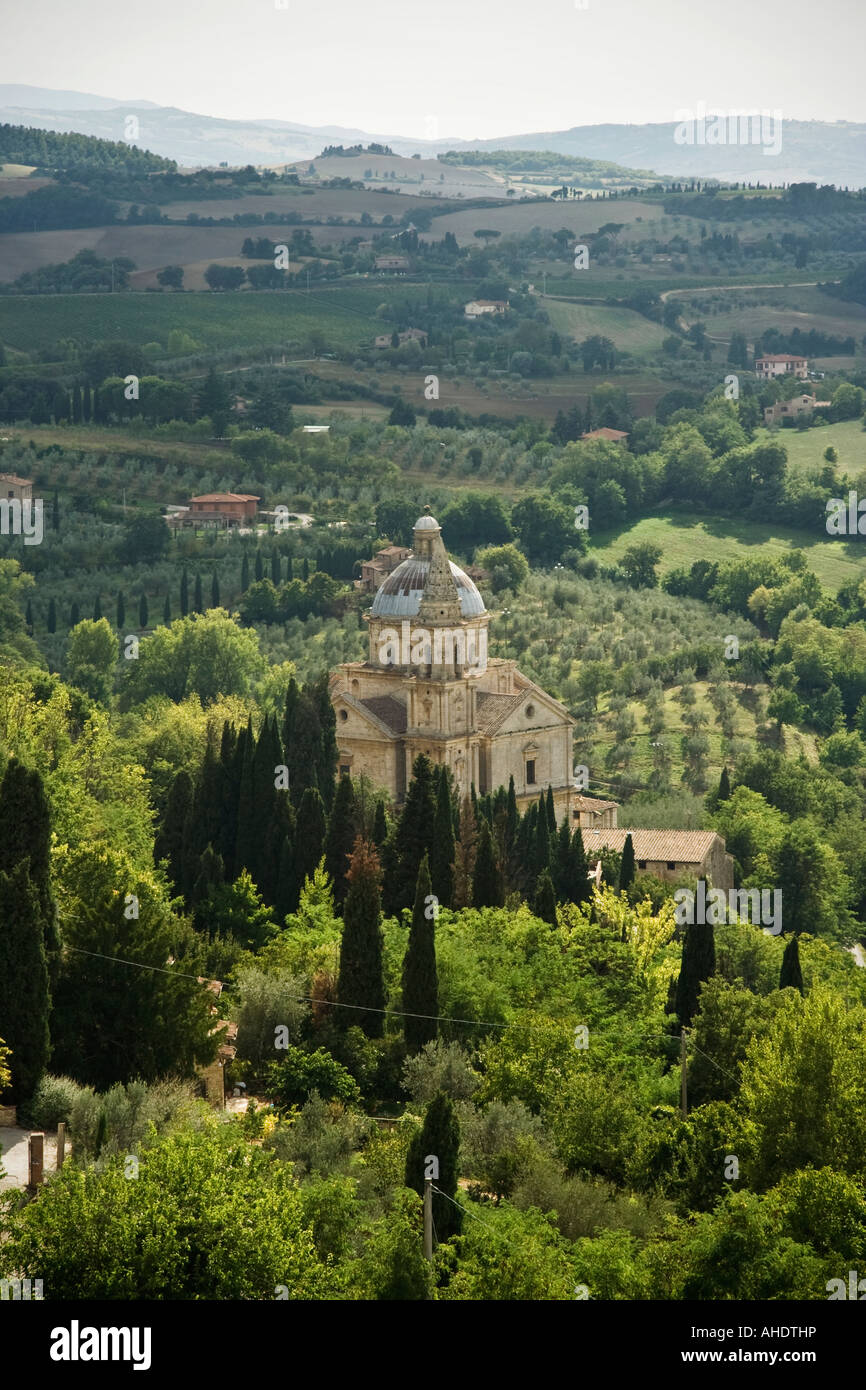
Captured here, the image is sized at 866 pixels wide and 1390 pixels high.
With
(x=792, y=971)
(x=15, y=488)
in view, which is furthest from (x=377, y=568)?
(x=792, y=971)

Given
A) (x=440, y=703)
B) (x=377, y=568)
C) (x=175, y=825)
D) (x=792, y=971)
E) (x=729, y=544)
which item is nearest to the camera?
(x=792, y=971)

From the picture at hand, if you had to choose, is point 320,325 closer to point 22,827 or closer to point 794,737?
point 794,737

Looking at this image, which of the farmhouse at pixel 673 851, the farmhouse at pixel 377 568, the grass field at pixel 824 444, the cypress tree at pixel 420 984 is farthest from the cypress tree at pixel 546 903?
the grass field at pixel 824 444

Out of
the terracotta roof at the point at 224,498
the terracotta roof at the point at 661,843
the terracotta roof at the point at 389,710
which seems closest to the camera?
the terracotta roof at the point at 661,843

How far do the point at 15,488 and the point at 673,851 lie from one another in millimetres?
65754

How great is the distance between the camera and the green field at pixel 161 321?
18762 centimetres

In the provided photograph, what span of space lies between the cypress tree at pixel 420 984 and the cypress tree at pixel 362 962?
0.58m

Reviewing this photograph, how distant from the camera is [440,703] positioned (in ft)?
247

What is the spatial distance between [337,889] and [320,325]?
138874 millimetres

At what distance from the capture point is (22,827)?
148 feet

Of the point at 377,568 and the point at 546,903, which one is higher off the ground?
the point at 546,903

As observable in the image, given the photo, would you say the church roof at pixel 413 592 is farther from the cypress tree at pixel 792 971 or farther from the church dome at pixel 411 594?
the cypress tree at pixel 792 971

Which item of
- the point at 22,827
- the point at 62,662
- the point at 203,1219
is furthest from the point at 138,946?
the point at 62,662

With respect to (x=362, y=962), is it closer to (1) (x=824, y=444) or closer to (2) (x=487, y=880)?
(2) (x=487, y=880)
